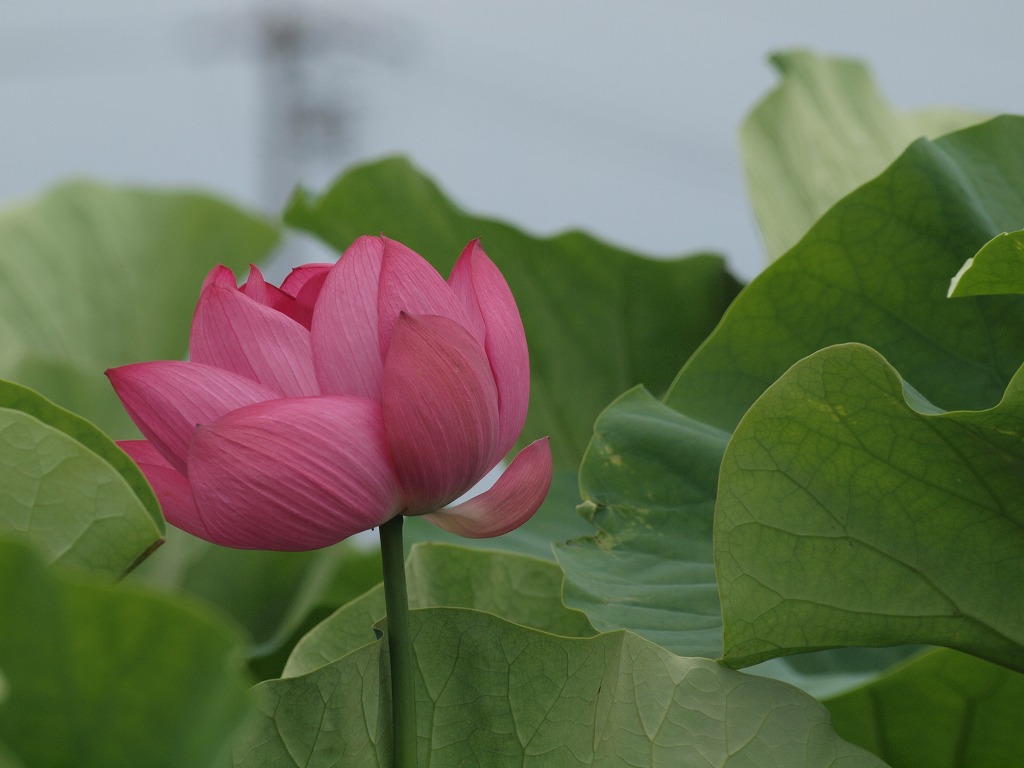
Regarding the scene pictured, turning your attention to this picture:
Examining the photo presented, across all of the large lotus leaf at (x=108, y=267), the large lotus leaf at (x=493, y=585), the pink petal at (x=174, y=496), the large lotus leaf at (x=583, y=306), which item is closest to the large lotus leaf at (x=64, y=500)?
the pink petal at (x=174, y=496)

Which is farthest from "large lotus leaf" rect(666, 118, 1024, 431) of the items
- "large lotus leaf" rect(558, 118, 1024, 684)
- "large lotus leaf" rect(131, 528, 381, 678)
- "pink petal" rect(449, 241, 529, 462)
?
"large lotus leaf" rect(131, 528, 381, 678)

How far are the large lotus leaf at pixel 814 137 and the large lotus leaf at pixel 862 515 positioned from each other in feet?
0.99

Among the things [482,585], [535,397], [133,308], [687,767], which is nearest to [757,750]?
[687,767]

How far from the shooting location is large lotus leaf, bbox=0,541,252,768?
0.56 feet

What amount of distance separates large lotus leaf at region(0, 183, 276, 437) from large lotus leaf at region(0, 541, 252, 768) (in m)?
0.57

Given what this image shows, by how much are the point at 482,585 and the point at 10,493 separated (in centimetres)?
15

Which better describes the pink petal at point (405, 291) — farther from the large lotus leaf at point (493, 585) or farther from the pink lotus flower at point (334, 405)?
the large lotus leaf at point (493, 585)

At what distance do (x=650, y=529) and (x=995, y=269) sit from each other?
127 millimetres

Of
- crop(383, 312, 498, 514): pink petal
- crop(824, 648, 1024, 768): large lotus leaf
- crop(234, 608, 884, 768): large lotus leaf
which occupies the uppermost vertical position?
crop(383, 312, 498, 514): pink petal

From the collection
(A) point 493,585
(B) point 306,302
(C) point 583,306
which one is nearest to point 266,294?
(B) point 306,302

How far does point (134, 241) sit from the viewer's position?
759 mm

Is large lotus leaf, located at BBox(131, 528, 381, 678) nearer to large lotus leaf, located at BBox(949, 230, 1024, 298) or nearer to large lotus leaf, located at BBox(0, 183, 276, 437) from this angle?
large lotus leaf, located at BBox(0, 183, 276, 437)

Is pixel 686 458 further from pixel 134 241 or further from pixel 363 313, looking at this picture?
pixel 134 241

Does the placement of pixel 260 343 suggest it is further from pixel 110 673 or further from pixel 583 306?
pixel 583 306
